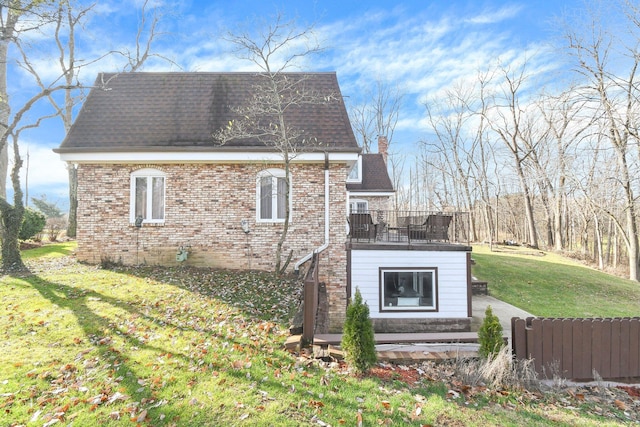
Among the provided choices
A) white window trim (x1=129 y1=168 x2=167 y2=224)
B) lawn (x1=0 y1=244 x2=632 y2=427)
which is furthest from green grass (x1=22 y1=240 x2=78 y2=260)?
lawn (x1=0 y1=244 x2=632 y2=427)

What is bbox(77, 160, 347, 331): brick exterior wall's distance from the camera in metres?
10.3

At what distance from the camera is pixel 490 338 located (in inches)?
214

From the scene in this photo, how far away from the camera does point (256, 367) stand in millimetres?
4582

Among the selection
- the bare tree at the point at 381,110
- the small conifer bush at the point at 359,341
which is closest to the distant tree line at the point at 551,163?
the bare tree at the point at 381,110

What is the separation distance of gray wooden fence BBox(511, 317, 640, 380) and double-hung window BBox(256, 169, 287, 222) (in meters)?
7.08

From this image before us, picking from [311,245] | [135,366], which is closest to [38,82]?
[311,245]

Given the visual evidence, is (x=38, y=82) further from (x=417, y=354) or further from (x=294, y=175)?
(x=417, y=354)

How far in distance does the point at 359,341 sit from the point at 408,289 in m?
4.38

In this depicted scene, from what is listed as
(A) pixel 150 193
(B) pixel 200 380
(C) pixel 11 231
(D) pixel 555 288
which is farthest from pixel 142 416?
(D) pixel 555 288

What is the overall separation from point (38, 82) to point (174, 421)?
2182cm

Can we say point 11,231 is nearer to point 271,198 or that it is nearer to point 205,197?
point 205,197

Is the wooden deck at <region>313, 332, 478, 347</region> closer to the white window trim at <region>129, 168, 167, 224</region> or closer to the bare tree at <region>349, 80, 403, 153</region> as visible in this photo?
the white window trim at <region>129, 168, 167, 224</region>

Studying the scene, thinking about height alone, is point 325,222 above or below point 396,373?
above

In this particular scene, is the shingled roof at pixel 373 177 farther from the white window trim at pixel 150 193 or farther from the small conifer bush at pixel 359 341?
the small conifer bush at pixel 359 341
